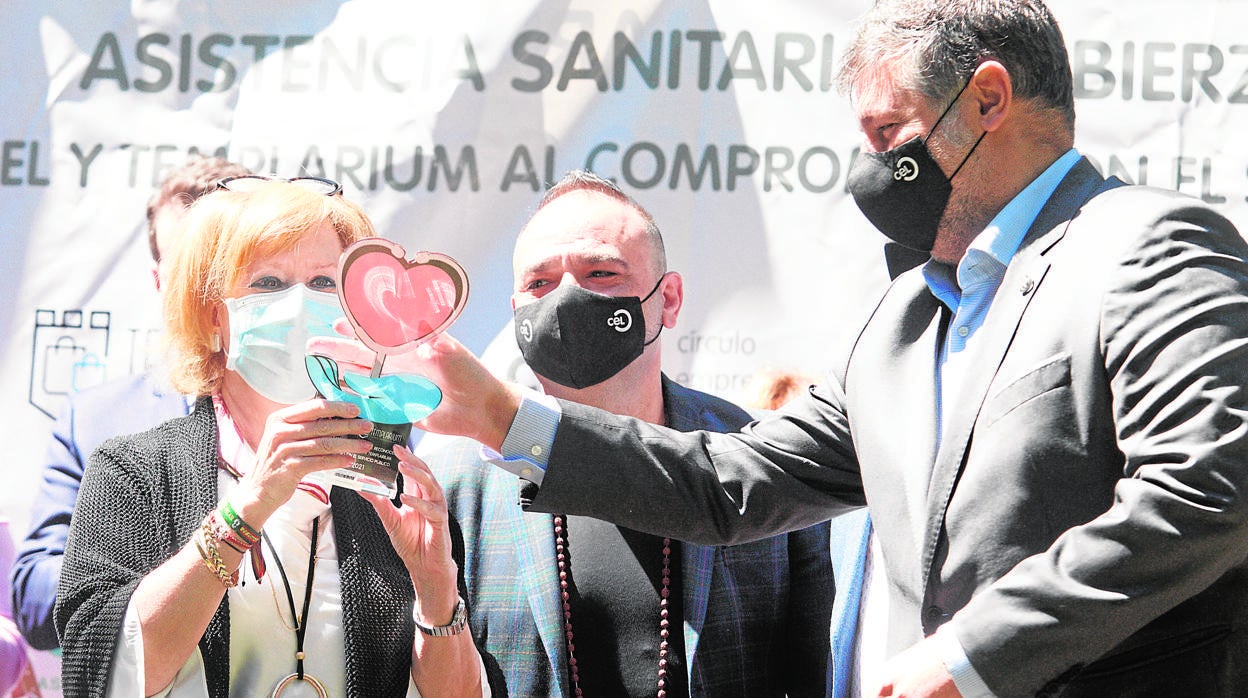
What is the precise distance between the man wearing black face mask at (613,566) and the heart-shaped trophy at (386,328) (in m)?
0.60

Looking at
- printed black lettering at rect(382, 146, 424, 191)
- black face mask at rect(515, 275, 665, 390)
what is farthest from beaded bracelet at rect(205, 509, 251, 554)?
printed black lettering at rect(382, 146, 424, 191)

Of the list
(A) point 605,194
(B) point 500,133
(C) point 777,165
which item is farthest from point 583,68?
(A) point 605,194

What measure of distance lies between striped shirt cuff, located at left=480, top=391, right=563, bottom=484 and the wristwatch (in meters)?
0.45

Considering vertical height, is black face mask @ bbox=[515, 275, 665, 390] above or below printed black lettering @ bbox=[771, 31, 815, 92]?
below

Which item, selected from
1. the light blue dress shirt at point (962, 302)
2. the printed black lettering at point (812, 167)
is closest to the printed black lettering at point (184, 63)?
the printed black lettering at point (812, 167)

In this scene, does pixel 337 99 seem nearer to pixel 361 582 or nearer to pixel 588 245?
pixel 588 245

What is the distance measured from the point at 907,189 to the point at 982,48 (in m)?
0.26

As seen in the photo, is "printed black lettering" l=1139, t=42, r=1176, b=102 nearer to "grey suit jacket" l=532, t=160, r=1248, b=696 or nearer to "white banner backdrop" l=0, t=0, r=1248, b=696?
"white banner backdrop" l=0, t=0, r=1248, b=696

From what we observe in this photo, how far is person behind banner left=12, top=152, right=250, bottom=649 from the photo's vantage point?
3117mm

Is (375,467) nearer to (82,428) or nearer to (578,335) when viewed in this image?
→ (578,335)

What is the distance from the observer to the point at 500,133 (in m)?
4.01

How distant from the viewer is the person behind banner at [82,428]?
3.12 m

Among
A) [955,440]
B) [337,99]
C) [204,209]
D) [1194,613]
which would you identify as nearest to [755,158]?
[337,99]

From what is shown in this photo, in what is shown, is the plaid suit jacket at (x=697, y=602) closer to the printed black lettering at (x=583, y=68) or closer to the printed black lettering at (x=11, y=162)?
the printed black lettering at (x=583, y=68)
